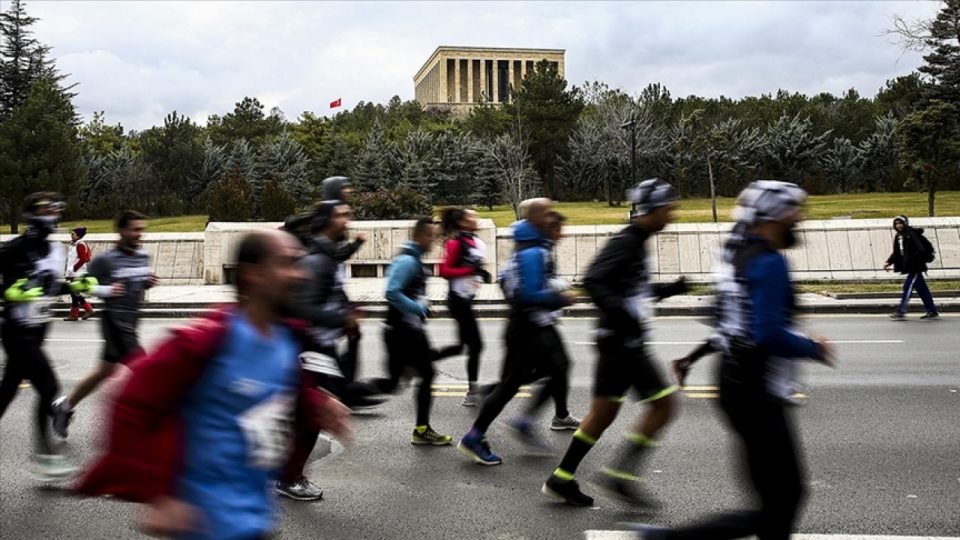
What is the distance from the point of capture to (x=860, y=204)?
41.1 metres

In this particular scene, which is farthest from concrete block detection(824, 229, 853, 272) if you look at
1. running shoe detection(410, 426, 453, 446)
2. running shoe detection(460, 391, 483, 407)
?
running shoe detection(410, 426, 453, 446)

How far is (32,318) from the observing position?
5.84 m

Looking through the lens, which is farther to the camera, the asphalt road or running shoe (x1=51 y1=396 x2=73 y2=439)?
running shoe (x1=51 y1=396 x2=73 y2=439)

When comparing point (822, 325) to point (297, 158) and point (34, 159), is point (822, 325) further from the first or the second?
point (297, 158)

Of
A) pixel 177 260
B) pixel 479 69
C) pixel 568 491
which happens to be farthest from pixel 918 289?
pixel 479 69

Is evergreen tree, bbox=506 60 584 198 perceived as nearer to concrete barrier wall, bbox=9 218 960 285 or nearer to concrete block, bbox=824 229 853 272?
concrete barrier wall, bbox=9 218 960 285

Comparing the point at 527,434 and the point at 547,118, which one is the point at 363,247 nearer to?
the point at 527,434

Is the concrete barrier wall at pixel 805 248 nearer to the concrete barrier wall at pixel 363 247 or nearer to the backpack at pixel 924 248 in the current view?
the concrete barrier wall at pixel 363 247

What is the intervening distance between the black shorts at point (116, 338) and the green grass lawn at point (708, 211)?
29758 millimetres

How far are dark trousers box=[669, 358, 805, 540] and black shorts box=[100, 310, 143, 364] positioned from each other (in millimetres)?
4517

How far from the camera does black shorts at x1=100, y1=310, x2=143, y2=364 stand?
624 cm

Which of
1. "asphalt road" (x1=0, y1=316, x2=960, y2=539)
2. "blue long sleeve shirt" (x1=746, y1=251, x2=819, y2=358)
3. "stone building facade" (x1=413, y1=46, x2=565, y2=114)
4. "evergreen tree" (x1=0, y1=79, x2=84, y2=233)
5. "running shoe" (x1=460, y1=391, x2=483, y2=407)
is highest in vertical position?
"stone building facade" (x1=413, y1=46, x2=565, y2=114)

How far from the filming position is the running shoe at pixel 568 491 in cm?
490

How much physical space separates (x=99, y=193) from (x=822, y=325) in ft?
163
